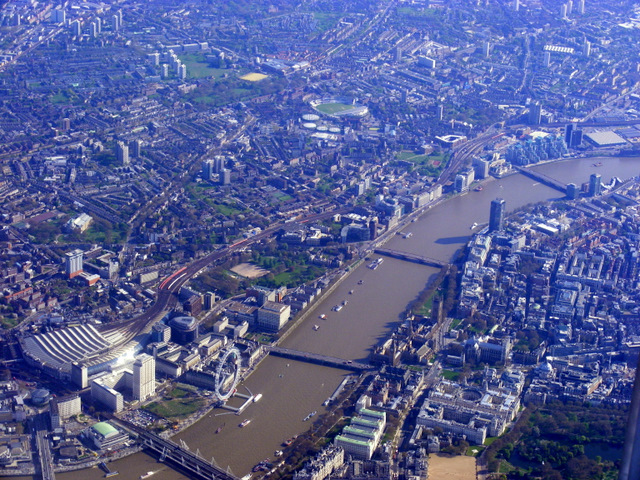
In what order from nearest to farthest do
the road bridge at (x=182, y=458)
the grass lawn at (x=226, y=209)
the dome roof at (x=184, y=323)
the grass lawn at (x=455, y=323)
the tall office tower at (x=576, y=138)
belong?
1. the road bridge at (x=182, y=458)
2. the dome roof at (x=184, y=323)
3. the grass lawn at (x=455, y=323)
4. the grass lawn at (x=226, y=209)
5. the tall office tower at (x=576, y=138)

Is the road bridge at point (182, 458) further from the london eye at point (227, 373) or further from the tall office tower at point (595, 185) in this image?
the tall office tower at point (595, 185)

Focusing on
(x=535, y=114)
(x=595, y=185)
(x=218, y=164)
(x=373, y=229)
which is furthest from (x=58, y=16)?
(x=595, y=185)

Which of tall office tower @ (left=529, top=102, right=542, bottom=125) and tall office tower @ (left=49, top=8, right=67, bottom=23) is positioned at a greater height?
tall office tower @ (left=49, top=8, right=67, bottom=23)

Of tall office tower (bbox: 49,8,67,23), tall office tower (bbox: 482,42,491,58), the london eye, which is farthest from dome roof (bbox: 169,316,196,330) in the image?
tall office tower (bbox: 49,8,67,23)

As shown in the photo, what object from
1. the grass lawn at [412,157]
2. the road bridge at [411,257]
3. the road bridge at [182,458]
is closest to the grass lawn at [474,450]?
the road bridge at [182,458]

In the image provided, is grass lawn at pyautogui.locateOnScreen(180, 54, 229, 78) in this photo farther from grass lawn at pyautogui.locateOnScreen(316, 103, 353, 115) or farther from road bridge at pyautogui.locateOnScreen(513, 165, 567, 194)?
road bridge at pyautogui.locateOnScreen(513, 165, 567, 194)

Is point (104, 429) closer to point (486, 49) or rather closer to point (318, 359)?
point (318, 359)

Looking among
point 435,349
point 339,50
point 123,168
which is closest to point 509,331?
point 435,349
